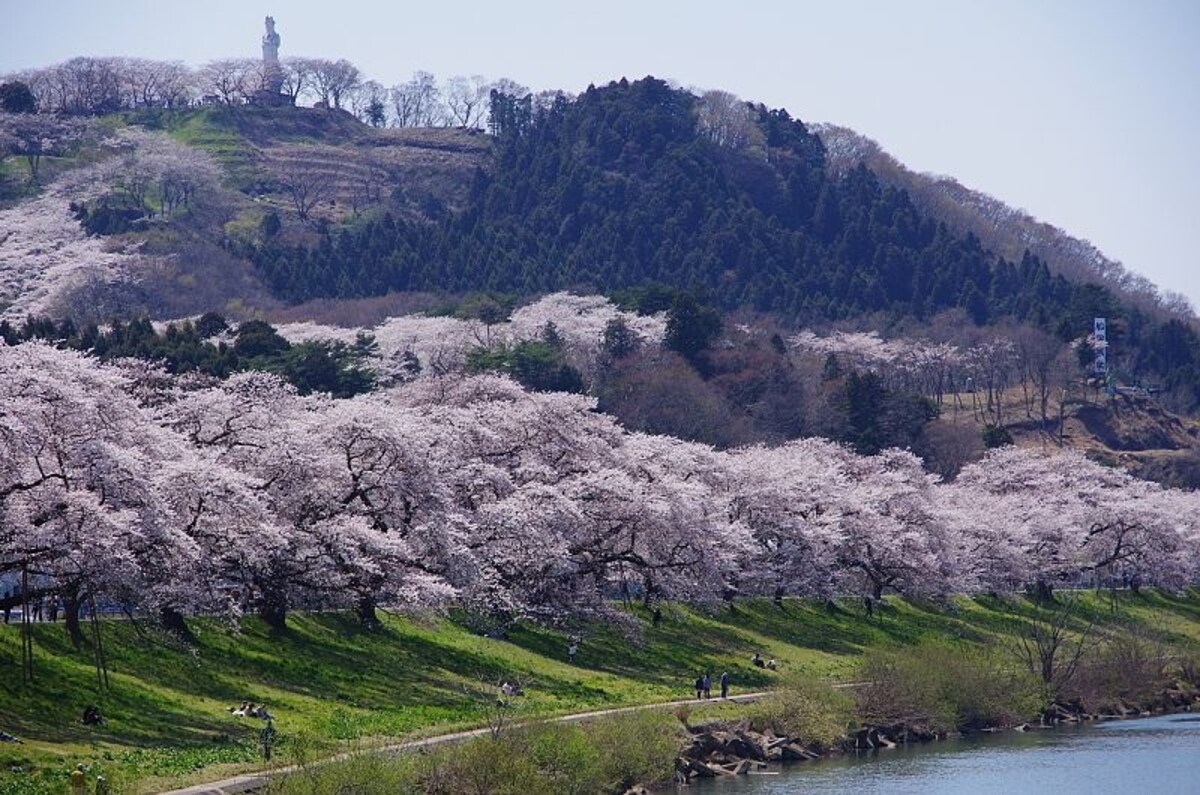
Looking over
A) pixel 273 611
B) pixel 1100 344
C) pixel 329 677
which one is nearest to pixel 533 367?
pixel 273 611

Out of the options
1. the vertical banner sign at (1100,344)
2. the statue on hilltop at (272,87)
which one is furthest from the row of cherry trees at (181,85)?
the vertical banner sign at (1100,344)

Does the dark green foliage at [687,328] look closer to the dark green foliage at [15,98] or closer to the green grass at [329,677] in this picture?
the green grass at [329,677]

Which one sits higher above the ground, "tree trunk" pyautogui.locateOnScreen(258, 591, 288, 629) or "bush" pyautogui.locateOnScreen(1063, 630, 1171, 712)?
"tree trunk" pyautogui.locateOnScreen(258, 591, 288, 629)

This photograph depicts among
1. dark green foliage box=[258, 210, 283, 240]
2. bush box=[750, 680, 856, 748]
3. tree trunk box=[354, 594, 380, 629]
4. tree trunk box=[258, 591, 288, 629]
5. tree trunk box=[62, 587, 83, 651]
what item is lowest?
bush box=[750, 680, 856, 748]

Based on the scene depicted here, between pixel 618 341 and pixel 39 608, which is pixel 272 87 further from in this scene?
pixel 39 608

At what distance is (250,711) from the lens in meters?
36.3

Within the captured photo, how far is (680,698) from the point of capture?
154 ft

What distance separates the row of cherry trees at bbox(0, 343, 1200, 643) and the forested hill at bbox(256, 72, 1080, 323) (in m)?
60.1

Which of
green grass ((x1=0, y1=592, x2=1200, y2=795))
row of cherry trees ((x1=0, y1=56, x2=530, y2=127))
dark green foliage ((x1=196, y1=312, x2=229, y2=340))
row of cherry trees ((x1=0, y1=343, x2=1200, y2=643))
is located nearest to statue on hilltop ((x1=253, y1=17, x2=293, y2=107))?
row of cherry trees ((x1=0, y1=56, x2=530, y2=127))

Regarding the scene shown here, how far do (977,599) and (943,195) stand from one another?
12213 centimetres

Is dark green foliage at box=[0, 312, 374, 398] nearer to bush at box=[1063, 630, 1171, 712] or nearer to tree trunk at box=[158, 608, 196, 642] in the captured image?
tree trunk at box=[158, 608, 196, 642]

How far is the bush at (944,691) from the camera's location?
49.8 meters

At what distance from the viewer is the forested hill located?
142m

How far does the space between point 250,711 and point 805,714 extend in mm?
16385
